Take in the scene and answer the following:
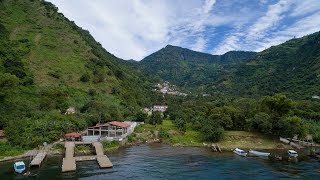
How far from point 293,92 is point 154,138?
135419 mm

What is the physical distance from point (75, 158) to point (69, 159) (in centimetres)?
227

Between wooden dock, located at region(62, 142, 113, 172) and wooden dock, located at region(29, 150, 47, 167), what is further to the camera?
wooden dock, located at region(29, 150, 47, 167)

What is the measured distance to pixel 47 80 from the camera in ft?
389

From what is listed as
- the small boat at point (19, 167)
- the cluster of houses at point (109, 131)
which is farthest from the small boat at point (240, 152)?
the small boat at point (19, 167)

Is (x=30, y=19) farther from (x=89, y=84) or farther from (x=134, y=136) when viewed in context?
(x=134, y=136)

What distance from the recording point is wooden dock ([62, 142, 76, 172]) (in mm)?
56050

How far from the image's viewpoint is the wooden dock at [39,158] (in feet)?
190

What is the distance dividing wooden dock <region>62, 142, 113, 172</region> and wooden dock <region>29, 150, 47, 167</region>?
4.07 m

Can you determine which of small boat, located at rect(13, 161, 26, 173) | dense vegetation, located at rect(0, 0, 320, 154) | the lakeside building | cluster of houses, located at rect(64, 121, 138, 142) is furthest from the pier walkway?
small boat, located at rect(13, 161, 26, 173)

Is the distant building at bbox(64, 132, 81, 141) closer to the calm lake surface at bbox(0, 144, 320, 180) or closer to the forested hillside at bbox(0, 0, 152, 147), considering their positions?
the forested hillside at bbox(0, 0, 152, 147)

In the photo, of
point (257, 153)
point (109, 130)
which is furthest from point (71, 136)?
point (257, 153)

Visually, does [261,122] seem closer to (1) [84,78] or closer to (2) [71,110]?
(2) [71,110]

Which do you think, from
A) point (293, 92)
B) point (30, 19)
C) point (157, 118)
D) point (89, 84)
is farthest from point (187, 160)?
point (293, 92)

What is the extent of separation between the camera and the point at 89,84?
127m
